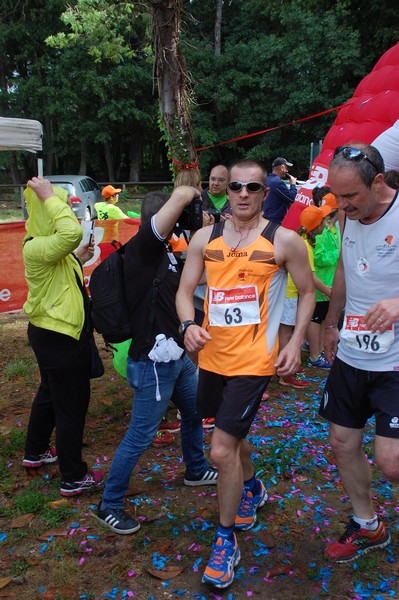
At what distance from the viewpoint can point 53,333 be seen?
330 centimetres

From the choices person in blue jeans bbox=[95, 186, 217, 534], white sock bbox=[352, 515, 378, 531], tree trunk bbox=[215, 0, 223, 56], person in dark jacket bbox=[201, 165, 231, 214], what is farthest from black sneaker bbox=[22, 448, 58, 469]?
tree trunk bbox=[215, 0, 223, 56]

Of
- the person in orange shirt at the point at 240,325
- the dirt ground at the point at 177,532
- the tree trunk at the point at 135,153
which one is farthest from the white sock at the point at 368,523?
the tree trunk at the point at 135,153

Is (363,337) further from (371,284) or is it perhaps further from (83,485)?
(83,485)

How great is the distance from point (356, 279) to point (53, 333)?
1.81 metres

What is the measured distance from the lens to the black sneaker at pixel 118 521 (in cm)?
306

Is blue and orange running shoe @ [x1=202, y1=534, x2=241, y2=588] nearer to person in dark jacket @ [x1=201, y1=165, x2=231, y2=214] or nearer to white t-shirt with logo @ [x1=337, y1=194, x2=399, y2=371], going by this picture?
white t-shirt with logo @ [x1=337, y1=194, x2=399, y2=371]

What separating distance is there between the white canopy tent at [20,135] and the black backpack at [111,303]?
166 cm

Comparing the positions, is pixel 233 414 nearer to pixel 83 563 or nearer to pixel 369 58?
pixel 83 563

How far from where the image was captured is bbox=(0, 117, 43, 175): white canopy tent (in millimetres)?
4227

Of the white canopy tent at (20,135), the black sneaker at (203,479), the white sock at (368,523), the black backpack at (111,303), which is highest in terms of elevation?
the white canopy tent at (20,135)

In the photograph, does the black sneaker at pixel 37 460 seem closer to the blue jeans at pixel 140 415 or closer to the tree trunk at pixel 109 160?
the blue jeans at pixel 140 415

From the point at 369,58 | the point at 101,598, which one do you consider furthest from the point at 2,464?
the point at 369,58

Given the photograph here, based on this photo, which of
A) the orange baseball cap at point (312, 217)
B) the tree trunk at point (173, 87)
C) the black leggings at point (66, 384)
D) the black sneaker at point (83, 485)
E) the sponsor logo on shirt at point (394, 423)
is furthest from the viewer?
the tree trunk at point (173, 87)

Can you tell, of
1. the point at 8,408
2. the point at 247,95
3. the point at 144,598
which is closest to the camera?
the point at 144,598
